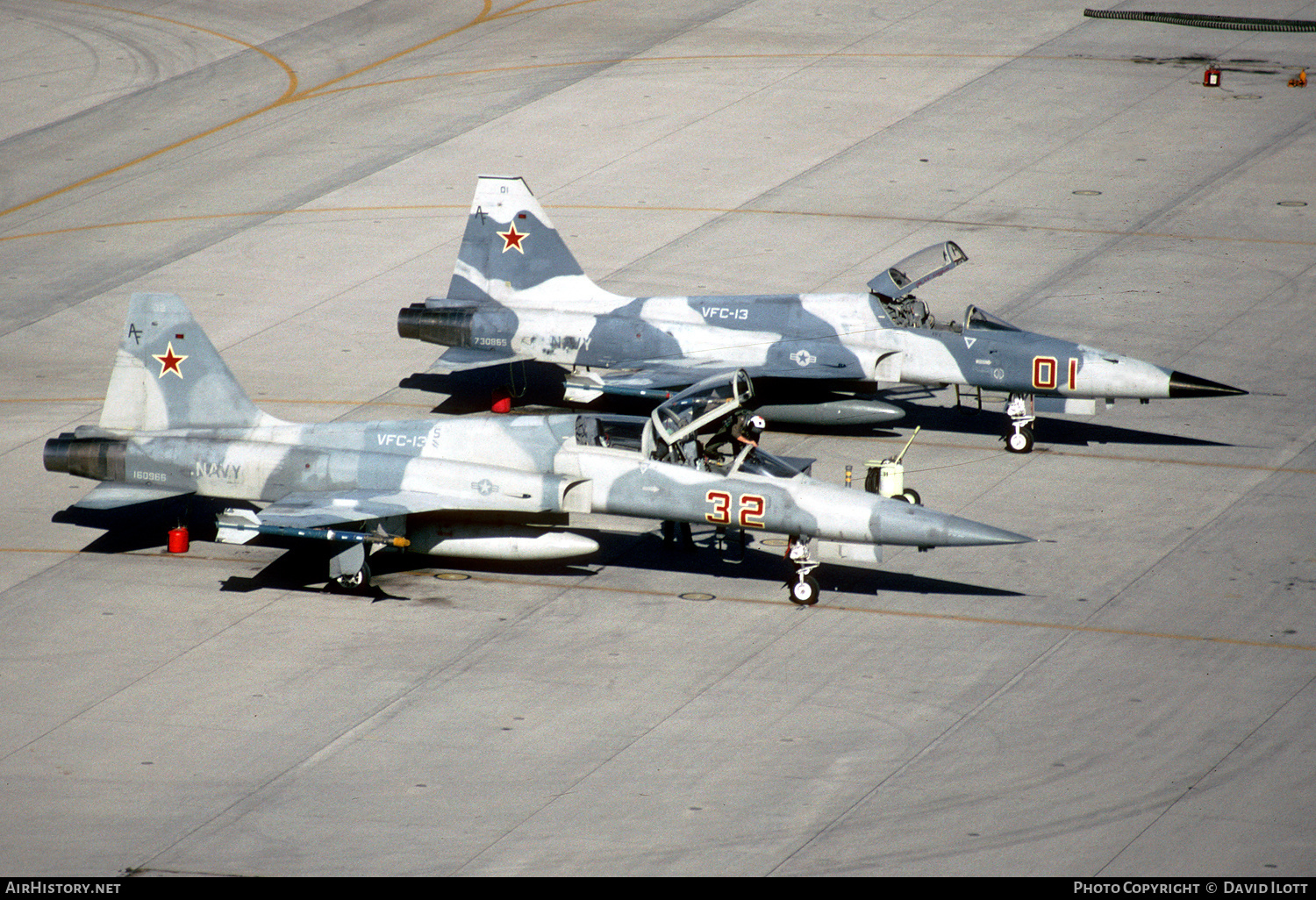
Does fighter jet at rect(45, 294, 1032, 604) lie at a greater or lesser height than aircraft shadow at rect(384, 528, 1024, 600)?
greater

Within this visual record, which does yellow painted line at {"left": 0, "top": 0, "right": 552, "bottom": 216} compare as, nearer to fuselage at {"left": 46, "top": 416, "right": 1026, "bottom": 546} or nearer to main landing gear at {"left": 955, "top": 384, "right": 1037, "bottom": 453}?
fuselage at {"left": 46, "top": 416, "right": 1026, "bottom": 546}

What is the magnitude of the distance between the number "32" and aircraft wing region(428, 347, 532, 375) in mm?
7462

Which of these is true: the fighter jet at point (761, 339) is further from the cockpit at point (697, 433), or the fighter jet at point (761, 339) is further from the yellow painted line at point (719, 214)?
the yellow painted line at point (719, 214)

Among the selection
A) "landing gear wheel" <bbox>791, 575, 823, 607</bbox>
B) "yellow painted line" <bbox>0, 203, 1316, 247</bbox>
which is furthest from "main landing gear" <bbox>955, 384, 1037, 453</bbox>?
"yellow painted line" <bbox>0, 203, 1316, 247</bbox>

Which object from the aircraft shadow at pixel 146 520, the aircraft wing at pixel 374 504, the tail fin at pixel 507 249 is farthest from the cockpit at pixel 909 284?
the aircraft shadow at pixel 146 520

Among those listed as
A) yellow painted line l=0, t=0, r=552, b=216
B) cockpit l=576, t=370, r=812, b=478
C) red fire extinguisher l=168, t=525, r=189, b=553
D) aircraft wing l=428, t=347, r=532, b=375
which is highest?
yellow painted line l=0, t=0, r=552, b=216

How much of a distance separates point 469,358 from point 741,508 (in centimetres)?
813

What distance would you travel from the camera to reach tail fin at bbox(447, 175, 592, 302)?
98.3ft

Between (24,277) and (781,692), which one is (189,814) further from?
(24,277)

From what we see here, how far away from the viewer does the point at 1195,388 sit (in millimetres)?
26531

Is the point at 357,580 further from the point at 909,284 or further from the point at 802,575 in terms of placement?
the point at 909,284

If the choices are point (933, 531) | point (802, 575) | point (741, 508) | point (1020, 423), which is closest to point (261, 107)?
point (1020, 423)

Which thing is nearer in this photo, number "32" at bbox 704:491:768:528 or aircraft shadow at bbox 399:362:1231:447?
number "32" at bbox 704:491:768:528
